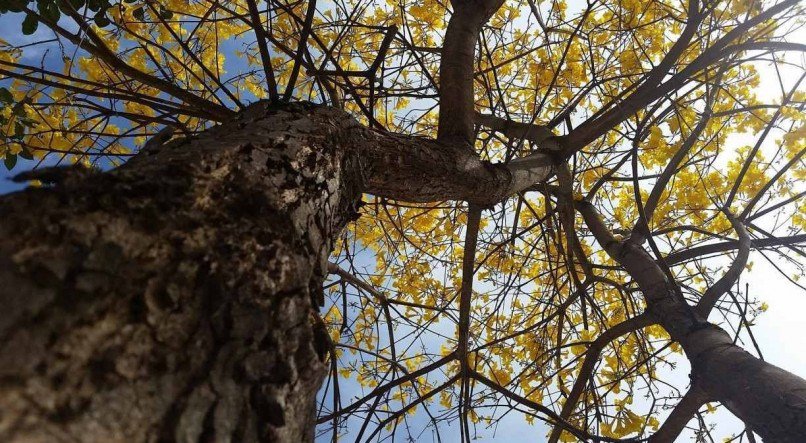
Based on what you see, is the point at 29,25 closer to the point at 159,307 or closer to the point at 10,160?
the point at 10,160

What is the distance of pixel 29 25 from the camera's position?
1.83 m

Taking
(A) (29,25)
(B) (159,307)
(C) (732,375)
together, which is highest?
(A) (29,25)

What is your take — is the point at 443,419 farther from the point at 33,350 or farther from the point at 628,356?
the point at 33,350

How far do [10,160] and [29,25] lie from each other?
702mm

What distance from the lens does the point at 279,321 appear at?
0.60 metres

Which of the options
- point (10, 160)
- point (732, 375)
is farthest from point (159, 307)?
point (10, 160)

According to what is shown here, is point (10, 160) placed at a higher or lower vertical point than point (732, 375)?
higher

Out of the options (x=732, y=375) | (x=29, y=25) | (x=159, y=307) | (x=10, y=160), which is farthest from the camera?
(x=10, y=160)

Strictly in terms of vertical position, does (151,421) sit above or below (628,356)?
below

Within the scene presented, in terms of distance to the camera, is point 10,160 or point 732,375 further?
point 10,160

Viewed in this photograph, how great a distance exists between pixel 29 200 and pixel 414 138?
3.57 ft

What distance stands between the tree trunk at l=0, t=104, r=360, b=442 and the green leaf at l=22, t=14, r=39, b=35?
1.61m

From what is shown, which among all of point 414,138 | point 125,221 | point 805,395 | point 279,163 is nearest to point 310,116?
point 279,163

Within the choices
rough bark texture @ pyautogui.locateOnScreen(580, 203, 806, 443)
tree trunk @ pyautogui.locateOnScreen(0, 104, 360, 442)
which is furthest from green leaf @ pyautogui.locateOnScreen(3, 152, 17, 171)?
rough bark texture @ pyautogui.locateOnScreen(580, 203, 806, 443)
